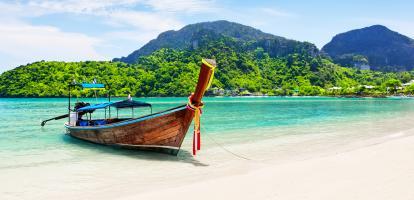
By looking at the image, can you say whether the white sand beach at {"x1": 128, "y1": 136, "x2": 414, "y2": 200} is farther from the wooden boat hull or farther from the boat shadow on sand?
the wooden boat hull

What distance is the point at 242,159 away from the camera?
13.9m

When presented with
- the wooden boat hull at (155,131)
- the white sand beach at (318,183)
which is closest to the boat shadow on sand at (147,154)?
the wooden boat hull at (155,131)

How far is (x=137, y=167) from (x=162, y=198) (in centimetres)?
478

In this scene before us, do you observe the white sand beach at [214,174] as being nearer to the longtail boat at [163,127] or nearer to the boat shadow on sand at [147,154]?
the boat shadow on sand at [147,154]

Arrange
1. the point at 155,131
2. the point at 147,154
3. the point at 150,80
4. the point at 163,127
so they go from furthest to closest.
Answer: the point at 150,80 → the point at 147,154 → the point at 155,131 → the point at 163,127

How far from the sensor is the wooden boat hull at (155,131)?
13477 mm

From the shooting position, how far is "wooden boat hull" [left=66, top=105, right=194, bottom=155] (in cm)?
1348

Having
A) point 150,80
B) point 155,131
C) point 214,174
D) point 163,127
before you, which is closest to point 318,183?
point 214,174

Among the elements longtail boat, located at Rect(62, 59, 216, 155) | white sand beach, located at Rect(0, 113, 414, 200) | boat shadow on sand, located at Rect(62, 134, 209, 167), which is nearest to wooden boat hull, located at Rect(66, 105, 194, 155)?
longtail boat, located at Rect(62, 59, 216, 155)

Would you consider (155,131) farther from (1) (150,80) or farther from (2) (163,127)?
(1) (150,80)

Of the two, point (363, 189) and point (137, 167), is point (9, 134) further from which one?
point (363, 189)

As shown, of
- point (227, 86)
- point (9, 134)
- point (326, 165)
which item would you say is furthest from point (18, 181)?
point (227, 86)

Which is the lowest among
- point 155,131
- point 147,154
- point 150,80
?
point 147,154

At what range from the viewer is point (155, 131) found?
14.2 meters
